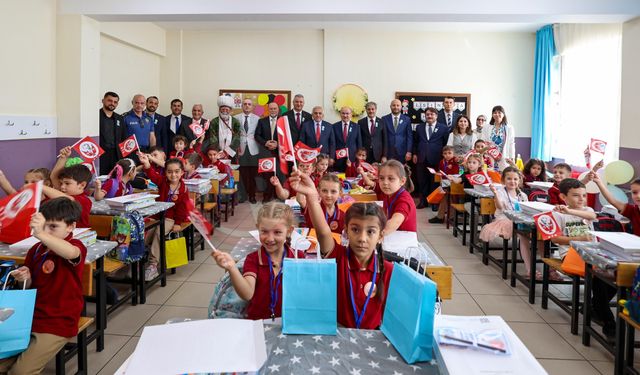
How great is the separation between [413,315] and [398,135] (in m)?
7.00

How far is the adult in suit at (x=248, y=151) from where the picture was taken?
815 cm

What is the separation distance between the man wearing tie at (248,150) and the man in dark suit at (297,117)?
731 millimetres

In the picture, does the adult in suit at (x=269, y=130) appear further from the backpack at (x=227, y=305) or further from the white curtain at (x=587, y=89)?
the backpack at (x=227, y=305)

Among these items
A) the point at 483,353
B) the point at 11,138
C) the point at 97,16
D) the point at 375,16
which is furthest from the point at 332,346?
the point at 97,16

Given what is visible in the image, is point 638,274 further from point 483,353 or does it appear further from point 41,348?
point 41,348

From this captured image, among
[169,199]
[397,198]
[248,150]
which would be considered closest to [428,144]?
[248,150]

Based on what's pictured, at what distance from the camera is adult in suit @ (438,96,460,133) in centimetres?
810

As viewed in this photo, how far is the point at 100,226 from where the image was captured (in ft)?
10.5

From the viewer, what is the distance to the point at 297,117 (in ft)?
25.8

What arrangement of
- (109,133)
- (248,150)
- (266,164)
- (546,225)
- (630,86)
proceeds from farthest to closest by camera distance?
(248,150) → (109,133) → (630,86) → (266,164) → (546,225)

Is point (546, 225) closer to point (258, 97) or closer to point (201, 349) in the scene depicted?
point (201, 349)

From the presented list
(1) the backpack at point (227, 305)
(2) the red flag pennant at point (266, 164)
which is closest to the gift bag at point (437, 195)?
(2) the red flag pennant at point (266, 164)

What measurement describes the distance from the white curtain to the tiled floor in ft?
10.2

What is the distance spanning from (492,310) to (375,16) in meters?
3.58
